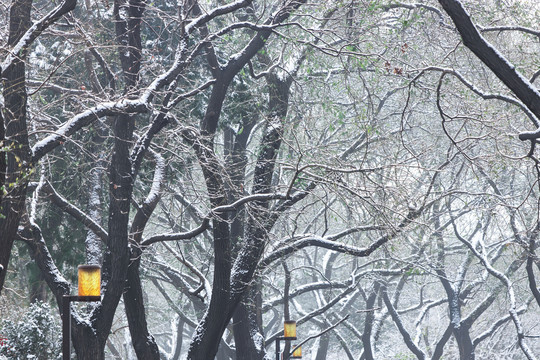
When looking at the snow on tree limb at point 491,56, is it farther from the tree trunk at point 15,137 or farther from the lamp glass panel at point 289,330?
the lamp glass panel at point 289,330

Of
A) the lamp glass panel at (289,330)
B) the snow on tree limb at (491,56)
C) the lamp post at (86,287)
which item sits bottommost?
the lamp post at (86,287)

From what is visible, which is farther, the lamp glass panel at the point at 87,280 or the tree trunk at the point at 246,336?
the tree trunk at the point at 246,336

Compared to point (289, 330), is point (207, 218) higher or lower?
higher

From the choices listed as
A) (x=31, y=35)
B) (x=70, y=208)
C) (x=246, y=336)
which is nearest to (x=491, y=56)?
(x=31, y=35)

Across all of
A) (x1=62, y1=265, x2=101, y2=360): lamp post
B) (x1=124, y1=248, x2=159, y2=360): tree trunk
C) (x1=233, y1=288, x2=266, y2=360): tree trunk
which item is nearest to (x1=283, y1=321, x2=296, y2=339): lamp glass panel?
(x1=233, y1=288, x2=266, y2=360): tree trunk

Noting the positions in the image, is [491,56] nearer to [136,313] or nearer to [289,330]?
[136,313]

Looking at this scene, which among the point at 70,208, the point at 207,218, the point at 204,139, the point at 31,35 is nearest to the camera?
the point at 31,35

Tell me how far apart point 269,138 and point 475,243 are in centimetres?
1309

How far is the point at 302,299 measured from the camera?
4550 centimetres

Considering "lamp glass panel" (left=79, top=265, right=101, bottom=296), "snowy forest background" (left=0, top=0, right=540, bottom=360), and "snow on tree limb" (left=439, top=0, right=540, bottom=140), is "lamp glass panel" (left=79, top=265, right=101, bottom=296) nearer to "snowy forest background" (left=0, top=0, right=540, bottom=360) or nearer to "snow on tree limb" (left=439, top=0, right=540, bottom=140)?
"snowy forest background" (left=0, top=0, right=540, bottom=360)

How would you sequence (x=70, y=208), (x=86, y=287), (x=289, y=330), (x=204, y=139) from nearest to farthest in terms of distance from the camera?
(x=86, y=287), (x=70, y=208), (x=204, y=139), (x=289, y=330)

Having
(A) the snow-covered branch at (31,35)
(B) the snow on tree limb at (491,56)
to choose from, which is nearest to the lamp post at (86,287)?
(A) the snow-covered branch at (31,35)

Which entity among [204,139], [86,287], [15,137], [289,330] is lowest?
[86,287]

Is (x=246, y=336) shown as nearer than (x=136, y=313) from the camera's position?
No
